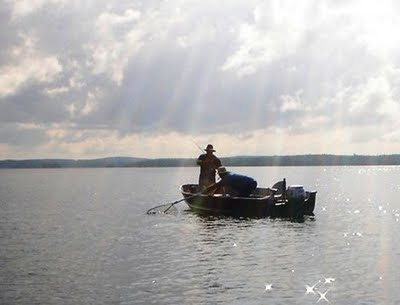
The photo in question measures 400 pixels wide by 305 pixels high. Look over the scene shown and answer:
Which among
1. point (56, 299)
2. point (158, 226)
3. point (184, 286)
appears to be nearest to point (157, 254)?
point (184, 286)

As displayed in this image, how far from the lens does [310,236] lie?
36219 mm

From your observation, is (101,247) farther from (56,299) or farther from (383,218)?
(383,218)

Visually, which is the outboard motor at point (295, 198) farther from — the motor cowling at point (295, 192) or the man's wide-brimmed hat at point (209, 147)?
the man's wide-brimmed hat at point (209, 147)

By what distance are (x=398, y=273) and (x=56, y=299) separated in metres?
13.1

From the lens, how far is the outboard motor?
42.8 meters

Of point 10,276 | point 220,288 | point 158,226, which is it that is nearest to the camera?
point 220,288

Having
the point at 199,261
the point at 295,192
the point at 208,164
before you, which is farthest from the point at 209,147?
the point at 199,261

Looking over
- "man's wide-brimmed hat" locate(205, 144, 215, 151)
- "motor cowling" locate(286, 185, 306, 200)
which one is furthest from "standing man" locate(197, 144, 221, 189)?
"motor cowling" locate(286, 185, 306, 200)

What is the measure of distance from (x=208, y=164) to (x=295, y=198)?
6631mm

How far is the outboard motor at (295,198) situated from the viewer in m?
42.8

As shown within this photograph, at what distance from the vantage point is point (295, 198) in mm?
42875

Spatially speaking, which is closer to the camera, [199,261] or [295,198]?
[199,261]

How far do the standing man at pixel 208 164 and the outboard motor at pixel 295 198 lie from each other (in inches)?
214

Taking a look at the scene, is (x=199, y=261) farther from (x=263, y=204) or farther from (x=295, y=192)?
(x=295, y=192)
